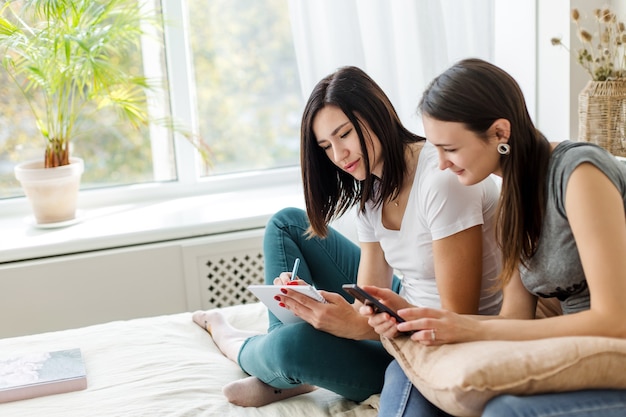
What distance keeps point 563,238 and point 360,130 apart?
49cm

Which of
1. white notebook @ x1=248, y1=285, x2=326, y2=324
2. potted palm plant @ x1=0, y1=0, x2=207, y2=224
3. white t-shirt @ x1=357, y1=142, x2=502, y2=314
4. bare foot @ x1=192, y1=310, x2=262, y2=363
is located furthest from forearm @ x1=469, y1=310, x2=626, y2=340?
potted palm plant @ x1=0, y1=0, x2=207, y2=224

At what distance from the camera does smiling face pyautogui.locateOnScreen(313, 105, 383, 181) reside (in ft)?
5.58

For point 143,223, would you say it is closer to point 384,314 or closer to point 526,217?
point 384,314

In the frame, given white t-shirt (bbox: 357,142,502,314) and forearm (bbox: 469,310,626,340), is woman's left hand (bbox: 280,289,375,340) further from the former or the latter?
forearm (bbox: 469,310,626,340)

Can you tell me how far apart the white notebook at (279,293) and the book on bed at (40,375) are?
429 millimetres

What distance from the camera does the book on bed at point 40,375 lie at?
1709 mm

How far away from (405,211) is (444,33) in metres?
1.14

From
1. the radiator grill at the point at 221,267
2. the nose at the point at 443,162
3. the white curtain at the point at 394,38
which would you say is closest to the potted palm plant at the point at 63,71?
the radiator grill at the point at 221,267

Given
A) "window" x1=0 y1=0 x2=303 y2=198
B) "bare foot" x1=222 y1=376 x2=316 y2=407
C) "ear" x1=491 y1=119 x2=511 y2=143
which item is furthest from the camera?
"window" x1=0 y1=0 x2=303 y2=198

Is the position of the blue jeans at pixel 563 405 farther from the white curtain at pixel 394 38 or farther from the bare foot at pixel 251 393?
the white curtain at pixel 394 38

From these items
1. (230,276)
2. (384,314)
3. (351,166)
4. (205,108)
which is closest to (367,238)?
Result: (351,166)

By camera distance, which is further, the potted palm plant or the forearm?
the potted palm plant

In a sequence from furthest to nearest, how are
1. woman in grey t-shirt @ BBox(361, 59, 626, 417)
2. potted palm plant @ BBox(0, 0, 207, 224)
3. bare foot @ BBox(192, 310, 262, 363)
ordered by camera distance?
potted palm plant @ BBox(0, 0, 207, 224) < bare foot @ BBox(192, 310, 262, 363) < woman in grey t-shirt @ BBox(361, 59, 626, 417)

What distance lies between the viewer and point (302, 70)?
2.58 m
